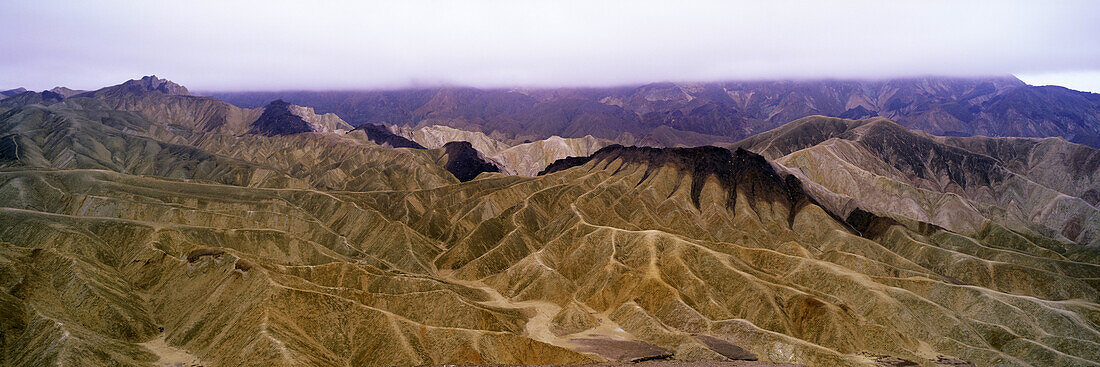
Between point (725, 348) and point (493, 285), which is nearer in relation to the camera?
point (725, 348)

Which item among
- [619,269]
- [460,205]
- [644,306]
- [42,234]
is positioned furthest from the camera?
[460,205]

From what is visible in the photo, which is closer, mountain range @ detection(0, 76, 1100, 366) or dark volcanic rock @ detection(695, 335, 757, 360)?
mountain range @ detection(0, 76, 1100, 366)

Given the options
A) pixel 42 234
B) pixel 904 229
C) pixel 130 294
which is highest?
pixel 42 234

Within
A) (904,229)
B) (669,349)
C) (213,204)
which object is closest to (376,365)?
(669,349)

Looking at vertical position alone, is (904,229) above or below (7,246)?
below

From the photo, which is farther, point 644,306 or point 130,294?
point 644,306

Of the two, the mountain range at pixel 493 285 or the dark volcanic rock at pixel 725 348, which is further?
the dark volcanic rock at pixel 725 348

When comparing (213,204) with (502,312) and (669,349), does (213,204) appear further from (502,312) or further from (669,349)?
(669,349)

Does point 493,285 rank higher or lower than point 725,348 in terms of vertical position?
lower

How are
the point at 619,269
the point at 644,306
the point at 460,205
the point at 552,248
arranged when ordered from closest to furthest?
1. the point at 644,306
2. the point at 619,269
3. the point at 552,248
4. the point at 460,205
